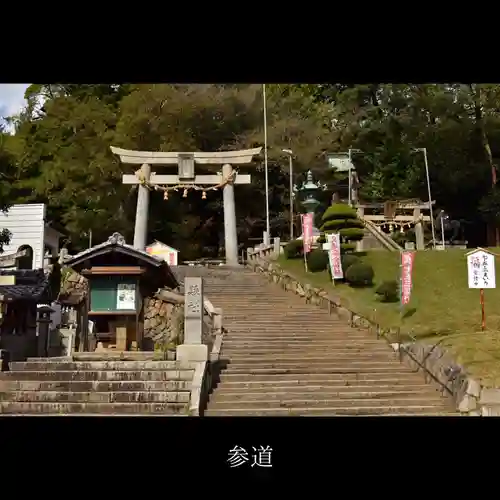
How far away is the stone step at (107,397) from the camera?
240 inches

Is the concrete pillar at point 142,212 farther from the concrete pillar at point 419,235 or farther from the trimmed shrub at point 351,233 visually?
the concrete pillar at point 419,235

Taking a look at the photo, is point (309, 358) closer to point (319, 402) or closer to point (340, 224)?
point (319, 402)

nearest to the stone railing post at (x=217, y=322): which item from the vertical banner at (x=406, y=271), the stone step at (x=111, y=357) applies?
the stone step at (x=111, y=357)

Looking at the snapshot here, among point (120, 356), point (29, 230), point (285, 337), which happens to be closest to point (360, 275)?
point (285, 337)

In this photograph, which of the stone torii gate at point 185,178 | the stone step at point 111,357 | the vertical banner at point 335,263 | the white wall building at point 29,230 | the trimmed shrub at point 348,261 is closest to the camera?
the stone step at point 111,357

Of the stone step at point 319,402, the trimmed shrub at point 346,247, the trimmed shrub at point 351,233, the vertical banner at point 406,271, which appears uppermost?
the trimmed shrub at point 351,233

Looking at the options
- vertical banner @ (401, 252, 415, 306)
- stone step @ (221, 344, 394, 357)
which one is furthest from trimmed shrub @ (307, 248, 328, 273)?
stone step @ (221, 344, 394, 357)

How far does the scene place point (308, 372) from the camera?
742 centimetres

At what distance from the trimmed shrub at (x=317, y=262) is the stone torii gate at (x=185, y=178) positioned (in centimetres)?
367

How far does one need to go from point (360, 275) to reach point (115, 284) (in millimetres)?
5255

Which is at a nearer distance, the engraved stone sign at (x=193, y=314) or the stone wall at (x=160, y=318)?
the engraved stone sign at (x=193, y=314)

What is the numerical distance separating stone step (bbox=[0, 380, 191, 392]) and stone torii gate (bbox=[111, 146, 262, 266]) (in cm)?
999
